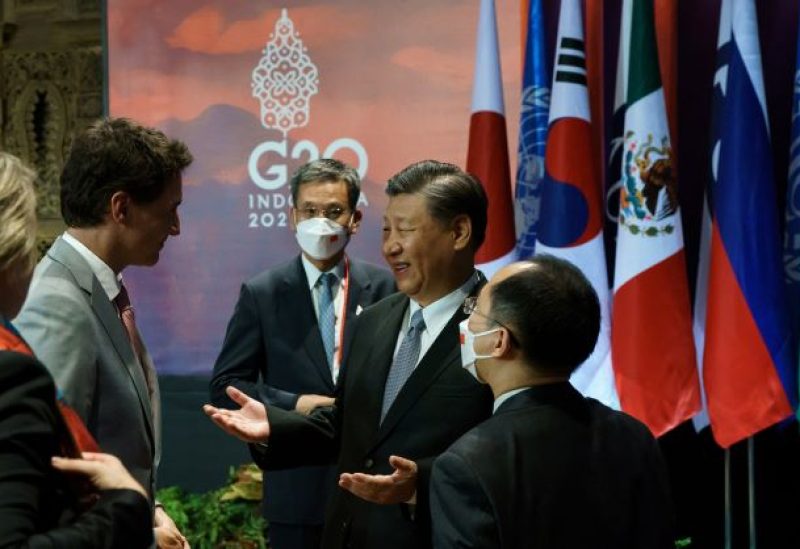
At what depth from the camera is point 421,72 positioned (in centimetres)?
479

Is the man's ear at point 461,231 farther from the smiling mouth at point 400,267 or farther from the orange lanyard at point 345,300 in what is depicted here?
the orange lanyard at point 345,300

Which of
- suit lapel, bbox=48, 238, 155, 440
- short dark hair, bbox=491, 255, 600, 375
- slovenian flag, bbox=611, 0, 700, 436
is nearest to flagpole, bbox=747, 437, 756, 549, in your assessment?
slovenian flag, bbox=611, 0, 700, 436

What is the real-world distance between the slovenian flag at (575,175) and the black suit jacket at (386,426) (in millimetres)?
1504

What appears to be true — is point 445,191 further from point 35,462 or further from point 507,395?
point 35,462

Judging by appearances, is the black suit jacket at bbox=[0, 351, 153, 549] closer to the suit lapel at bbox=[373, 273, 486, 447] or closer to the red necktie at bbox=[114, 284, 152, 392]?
the red necktie at bbox=[114, 284, 152, 392]

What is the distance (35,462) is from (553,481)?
879mm

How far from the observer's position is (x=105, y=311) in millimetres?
2209

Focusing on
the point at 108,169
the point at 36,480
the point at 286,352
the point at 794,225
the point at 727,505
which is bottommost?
the point at 727,505

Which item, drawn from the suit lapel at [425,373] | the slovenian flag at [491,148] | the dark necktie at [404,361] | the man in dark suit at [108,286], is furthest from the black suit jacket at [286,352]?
the man in dark suit at [108,286]

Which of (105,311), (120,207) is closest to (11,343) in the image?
(105,311)

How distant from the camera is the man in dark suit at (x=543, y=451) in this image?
1.80 meters

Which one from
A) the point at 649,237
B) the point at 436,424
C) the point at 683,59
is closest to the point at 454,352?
the point at 436,424

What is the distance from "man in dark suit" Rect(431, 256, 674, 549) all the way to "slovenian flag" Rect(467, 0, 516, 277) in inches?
85.5

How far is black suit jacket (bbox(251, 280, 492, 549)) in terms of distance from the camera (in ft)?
8.16
